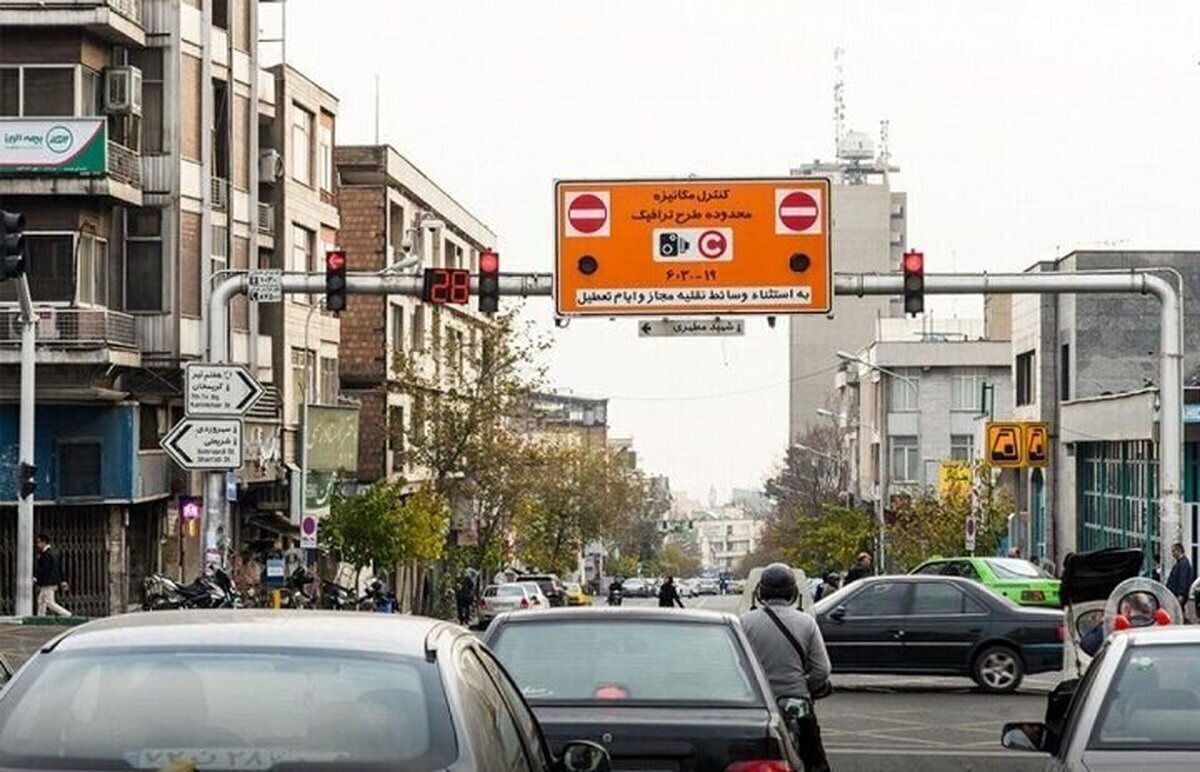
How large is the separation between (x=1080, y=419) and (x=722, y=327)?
3059cm

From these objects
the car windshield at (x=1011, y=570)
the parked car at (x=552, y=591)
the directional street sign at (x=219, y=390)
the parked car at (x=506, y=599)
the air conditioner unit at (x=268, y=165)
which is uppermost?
the air conditioner unit at (x=268, y=165)

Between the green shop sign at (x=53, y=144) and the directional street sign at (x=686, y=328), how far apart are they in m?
14.0

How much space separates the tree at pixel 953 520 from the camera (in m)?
66.1

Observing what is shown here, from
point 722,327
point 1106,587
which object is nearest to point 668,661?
point 1106,587

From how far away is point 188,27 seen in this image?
48.2m

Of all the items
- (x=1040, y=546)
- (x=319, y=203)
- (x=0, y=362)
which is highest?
(x=319, y=203)

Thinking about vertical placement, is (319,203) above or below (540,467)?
above

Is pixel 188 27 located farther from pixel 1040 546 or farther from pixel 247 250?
pixel 1040 546

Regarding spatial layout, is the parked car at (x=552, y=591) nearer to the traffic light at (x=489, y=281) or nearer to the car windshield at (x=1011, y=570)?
the car windshield at (x=1011, y=570)

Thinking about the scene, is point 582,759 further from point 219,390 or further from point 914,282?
point 914,282

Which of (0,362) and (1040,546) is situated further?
(1040,546)

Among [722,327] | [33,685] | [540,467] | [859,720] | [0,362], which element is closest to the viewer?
[33,685]

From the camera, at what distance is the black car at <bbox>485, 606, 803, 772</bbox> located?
10.5 metres

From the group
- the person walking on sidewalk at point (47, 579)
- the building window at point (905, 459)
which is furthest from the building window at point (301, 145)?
the building window at point (905, 459)
